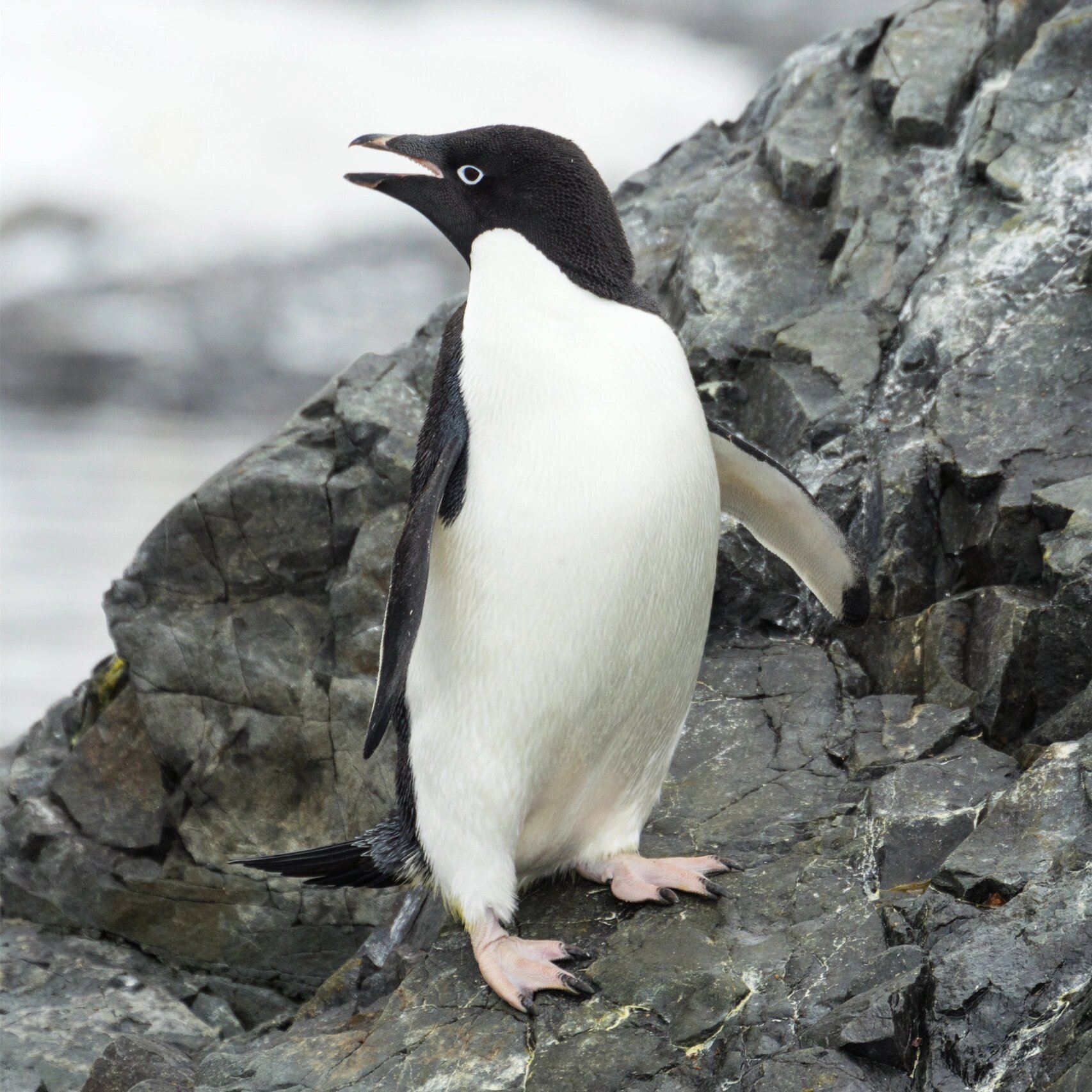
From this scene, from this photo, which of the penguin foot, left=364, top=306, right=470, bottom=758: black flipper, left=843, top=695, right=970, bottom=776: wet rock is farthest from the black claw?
left=843, top=695, right=970, bottom=776: wet rock

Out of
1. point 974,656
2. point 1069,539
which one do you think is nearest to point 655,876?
point 974,656

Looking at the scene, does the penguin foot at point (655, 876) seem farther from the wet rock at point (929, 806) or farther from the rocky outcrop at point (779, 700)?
the wet rock at point (929, 806)

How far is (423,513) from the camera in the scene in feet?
7.04

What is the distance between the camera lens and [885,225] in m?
3.74

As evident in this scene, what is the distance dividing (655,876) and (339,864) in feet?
2.09

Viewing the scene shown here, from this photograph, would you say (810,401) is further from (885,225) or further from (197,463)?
(197,463)

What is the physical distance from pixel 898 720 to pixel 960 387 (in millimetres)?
956

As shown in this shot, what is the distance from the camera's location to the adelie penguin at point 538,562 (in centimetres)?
215

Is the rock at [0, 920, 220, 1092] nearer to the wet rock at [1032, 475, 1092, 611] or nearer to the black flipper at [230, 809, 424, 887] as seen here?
the black flipper at [230, 809, 424, 887]

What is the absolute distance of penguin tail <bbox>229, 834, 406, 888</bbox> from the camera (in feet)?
8.05

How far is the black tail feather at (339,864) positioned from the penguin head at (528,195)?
1.19m

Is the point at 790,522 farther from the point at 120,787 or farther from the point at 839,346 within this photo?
the point at 120,787

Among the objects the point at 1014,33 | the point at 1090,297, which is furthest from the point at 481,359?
the point at 1014,33

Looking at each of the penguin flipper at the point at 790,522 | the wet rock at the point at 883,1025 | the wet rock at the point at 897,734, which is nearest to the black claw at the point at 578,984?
the wet rock at the point at 883,1025
